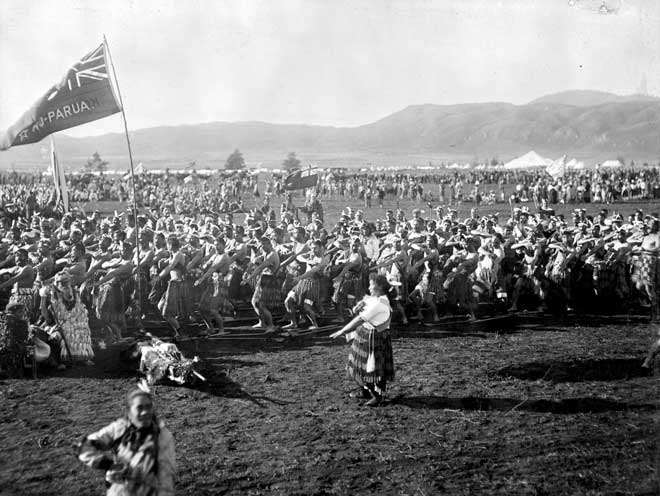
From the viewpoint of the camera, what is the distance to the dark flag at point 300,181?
21.5m

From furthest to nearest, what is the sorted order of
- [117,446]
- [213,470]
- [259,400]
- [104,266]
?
1. [104,266]
2. [259,400]
3. [213,470]
4. [117,446]

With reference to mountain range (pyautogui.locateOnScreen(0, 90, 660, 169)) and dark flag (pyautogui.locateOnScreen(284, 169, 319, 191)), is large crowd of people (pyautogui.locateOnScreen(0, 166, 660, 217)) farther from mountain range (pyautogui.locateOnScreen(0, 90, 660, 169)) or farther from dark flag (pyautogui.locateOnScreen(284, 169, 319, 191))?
mountain range (pyautogui.locateOnScreen(0, 90, 660, 169))

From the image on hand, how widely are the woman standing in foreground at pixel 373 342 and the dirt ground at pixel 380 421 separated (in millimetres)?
362

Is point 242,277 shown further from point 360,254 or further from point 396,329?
point 396,329

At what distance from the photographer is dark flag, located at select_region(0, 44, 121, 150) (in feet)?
36.5

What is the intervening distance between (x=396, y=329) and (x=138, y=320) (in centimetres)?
478

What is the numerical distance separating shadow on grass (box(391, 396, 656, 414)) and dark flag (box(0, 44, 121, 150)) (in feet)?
25.0

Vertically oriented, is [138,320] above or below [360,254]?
below

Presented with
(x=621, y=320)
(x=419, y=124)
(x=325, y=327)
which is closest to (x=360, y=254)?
(x=325, y=327)

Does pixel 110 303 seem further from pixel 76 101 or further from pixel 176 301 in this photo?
pixel 76 101

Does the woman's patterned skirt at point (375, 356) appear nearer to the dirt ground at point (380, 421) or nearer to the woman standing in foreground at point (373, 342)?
the woman standing in foreground at point (373, 342)

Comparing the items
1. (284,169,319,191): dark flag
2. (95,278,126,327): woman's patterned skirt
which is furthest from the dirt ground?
(284,169,319,191): dark flag

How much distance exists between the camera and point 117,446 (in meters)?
4.38

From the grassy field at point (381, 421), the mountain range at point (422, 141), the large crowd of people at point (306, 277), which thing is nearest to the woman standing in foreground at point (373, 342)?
the grassy field at point (381, 421)
